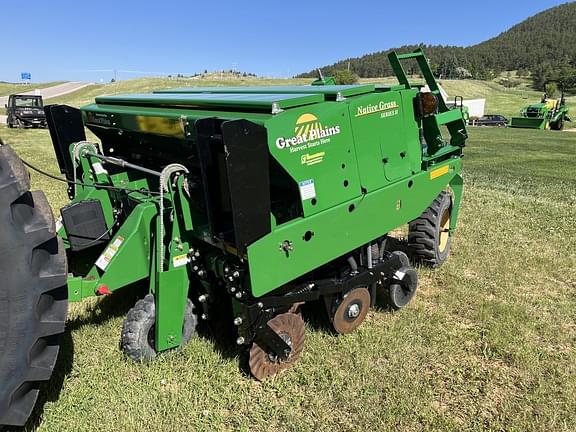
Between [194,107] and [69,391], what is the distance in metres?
2.14

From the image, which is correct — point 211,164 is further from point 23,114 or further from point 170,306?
point 23,114

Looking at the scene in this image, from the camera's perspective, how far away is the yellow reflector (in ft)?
13.6

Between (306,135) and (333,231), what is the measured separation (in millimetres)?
695

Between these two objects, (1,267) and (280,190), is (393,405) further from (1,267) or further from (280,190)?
(1,267)

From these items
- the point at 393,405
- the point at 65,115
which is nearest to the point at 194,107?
the point at 65,115

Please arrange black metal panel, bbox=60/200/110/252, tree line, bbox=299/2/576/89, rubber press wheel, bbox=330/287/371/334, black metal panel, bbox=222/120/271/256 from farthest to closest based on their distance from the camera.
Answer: tree line, bbox=299/2/576/89, black metal panel, bbox=60/200/110/252, rubber press wheel, bbox=330/287/371/334, black metal panel, bbox=222/120/271/256

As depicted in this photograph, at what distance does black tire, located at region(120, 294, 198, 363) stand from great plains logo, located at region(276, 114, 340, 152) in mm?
1402

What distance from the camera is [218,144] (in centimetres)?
270

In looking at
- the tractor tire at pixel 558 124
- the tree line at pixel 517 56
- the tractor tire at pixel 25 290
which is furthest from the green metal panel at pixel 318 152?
the tree line at pixel 517 56

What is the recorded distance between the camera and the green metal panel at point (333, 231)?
2.79 meters

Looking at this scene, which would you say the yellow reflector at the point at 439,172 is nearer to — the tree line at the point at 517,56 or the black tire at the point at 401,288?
the black tire at the point at 401,288

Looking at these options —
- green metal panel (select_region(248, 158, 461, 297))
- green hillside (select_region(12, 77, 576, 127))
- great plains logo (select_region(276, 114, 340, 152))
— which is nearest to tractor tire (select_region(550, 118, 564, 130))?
green hillside (select_region(12, 77, 576, 127))

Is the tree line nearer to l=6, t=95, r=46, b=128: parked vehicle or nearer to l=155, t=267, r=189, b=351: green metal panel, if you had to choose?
l=6, t=95, r=46, b=128: parked vehicle

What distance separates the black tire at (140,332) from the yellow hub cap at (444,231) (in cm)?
331
